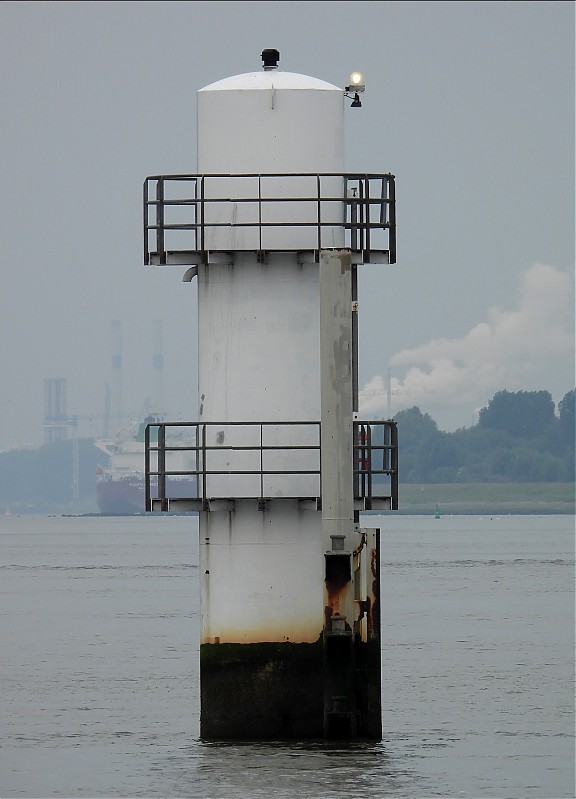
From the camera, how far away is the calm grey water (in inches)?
960

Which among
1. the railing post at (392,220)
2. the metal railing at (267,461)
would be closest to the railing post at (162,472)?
the metal railing at (267,461)

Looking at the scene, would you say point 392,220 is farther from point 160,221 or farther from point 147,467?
point 147,467

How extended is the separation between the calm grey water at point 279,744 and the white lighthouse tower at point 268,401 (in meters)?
0.94

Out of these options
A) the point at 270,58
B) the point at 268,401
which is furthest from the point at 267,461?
the point at 270,58

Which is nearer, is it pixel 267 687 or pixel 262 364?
pixel 267 687

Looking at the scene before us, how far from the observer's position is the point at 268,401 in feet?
81.2

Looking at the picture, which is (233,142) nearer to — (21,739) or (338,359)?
(338,359)

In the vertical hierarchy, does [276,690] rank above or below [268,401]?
below

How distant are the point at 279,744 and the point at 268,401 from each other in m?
4.42

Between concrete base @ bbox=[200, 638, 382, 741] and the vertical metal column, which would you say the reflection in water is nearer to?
concrete base @ bbox=[200, 638, 382, 741]

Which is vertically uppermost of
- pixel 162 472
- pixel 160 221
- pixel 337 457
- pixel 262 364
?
pixel 160 221

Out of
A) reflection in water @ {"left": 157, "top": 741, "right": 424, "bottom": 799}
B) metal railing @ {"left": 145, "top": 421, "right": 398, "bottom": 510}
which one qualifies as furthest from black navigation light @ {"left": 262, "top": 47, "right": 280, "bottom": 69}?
reflection in water @ {"left": 157, "top": 741, "right": 424, "bottom": 799}

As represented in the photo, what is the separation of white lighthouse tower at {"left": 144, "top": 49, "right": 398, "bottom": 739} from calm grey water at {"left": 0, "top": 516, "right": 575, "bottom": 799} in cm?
94

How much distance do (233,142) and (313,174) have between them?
3.83 feet
